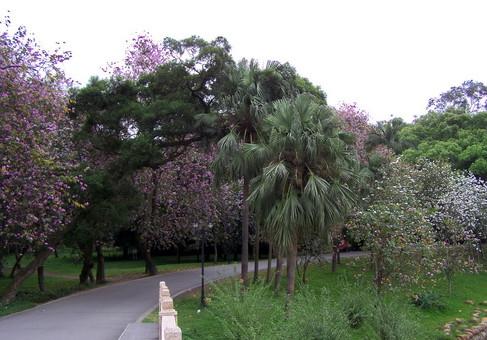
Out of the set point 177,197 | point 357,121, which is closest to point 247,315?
point 177,197

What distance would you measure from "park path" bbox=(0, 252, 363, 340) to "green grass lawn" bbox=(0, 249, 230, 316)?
2.57 ft

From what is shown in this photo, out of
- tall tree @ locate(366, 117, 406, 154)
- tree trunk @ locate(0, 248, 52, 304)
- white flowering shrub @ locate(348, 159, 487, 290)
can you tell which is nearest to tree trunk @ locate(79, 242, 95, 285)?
tree trunk @ locate(0, 248, 52, 304)

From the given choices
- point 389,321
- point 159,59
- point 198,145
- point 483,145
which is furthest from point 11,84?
point 483,145

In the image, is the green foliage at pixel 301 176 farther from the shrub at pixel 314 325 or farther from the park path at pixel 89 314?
the shrub at pixel 314 325

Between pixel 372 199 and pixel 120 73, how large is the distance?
13.0 metres

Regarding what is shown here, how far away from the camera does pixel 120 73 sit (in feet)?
86.5

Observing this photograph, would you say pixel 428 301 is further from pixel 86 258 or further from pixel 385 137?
pixel 385 137

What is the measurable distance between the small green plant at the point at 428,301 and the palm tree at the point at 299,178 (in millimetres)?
6313

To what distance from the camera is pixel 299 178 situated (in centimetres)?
1656

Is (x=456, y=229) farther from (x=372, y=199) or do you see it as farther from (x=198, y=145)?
(x=198, y=145)

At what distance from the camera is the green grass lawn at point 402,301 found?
48.1 ft

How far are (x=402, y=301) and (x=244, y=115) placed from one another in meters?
8.77

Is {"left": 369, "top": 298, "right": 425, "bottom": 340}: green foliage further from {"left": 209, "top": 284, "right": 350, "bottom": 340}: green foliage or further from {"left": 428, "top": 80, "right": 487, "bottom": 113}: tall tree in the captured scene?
{"left": 428, "top": 80, "right": 487, "bottom": 113}: tall tree

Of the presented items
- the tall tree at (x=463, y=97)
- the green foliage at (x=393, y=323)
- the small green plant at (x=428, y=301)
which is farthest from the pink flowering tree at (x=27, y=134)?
the tall tree at (x=463, y=97)
